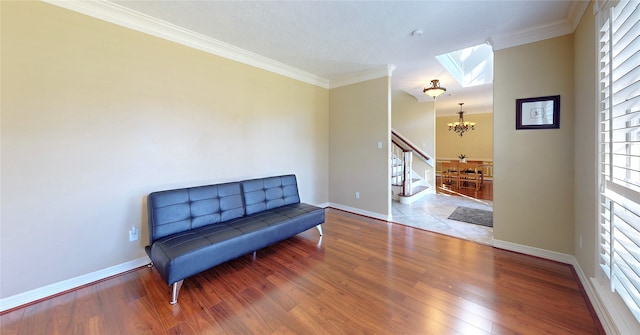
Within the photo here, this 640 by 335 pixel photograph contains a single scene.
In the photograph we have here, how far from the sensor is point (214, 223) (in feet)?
8.32

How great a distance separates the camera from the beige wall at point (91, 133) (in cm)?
178

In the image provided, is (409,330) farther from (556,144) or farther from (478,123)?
(478,123)

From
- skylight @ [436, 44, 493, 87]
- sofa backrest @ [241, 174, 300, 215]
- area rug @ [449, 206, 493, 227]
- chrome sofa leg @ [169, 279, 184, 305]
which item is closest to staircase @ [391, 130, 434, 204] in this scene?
area rug @ [449, 206, 493, 227]

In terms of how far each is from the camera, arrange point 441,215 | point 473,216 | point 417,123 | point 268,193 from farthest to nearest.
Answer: point 417,123 → point 441,215 → point 473,216 → point 268,193

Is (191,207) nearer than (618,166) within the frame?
No

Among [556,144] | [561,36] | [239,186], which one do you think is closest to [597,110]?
[556,144]

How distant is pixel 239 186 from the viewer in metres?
2.88

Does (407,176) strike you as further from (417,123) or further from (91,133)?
(91,133)

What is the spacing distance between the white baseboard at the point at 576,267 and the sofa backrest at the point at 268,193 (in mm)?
2670

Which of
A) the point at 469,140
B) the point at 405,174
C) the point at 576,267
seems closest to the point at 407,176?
the point at 405,174

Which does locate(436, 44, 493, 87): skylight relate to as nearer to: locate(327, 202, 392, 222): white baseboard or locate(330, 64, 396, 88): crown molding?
locate(330, 64, 396, 88): crown molding

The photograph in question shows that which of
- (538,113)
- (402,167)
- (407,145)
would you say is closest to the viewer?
(538,113)

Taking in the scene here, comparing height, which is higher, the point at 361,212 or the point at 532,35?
the point at 532,35

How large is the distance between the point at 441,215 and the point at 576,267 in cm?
186
